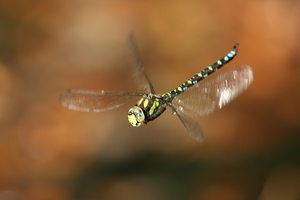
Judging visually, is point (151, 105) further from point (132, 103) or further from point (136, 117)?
point (132, 103)

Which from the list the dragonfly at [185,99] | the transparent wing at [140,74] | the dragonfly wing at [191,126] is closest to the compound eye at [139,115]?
the dragonfly at [185,99]

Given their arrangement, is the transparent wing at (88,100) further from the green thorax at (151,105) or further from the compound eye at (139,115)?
the compound eye at (139,115)

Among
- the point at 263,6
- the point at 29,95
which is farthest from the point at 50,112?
the point at 263,6

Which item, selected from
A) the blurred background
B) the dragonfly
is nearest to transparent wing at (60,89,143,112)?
the dragonfly

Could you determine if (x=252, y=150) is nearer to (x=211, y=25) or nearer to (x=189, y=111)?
(x=211, y=25)

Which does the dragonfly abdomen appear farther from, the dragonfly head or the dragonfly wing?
the dragonfly head
